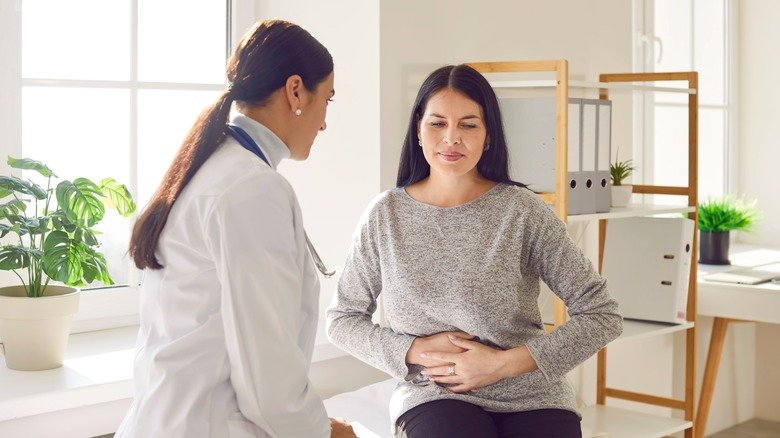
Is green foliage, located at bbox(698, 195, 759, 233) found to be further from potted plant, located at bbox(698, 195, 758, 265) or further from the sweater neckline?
the sweater neckline

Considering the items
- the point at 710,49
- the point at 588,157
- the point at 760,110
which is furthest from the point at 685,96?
the point at 588,157

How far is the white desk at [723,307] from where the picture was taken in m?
3.43

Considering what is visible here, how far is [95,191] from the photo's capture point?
2156 mm

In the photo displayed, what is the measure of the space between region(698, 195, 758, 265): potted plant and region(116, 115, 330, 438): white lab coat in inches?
115

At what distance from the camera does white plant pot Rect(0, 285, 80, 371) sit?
2.09 metres

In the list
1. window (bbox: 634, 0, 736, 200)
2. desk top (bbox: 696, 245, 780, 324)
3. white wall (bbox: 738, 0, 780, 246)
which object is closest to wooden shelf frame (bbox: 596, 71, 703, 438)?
desk top (bbox: 696, 245, 780, 324)

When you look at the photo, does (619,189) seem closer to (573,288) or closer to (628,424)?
(628,424)

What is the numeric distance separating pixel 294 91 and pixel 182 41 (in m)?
1.35

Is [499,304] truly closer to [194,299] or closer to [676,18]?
[194,299]

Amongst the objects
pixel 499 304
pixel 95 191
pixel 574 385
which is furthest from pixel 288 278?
pixel 574 385

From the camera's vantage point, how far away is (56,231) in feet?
6.93

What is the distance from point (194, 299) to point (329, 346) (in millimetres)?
1273

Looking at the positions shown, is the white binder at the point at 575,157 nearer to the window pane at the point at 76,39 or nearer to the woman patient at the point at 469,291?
the woman patient at the point at 469,291

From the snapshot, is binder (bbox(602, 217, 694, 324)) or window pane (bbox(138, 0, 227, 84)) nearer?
window pane (bbox(138, 0, 227, 84))
